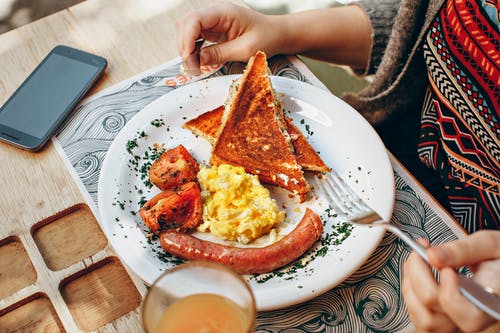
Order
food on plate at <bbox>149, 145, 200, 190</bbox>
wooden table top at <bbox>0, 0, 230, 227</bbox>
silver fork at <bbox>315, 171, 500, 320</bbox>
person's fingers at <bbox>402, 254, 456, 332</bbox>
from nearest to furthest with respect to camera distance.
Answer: silver fork at <bbox>315, 171, 500, 320</bbox> → person's fingers at <bbox>402, 254, 456, 332</bbox> → food on plate at <bbox>149, 145, 200, 190</bbox> → wooden table top at <bbox>0, 0, 230, 227</bbox>

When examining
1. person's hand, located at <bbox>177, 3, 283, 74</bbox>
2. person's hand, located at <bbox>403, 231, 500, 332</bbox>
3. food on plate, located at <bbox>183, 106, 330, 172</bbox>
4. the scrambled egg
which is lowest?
the scrambled egg

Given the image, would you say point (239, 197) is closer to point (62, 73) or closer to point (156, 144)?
point (156, 144)

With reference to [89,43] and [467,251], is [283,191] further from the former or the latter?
[89,43]

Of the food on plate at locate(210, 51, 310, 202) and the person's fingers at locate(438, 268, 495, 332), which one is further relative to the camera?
Result: the food on plate at locate(210, 51, 310, 202)

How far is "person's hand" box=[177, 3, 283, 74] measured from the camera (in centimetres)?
174

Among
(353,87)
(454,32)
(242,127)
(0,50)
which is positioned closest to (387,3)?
(454,32)

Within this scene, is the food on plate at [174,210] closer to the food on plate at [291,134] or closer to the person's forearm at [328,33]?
the food on plate at [291,134]

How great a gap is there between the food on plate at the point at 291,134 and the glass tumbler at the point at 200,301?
→ 0.64m

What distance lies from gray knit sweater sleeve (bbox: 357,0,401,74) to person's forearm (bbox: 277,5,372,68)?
3 cm

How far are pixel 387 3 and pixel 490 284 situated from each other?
121 cm

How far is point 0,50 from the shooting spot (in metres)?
1.90

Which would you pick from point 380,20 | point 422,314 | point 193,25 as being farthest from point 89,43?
point 422,314

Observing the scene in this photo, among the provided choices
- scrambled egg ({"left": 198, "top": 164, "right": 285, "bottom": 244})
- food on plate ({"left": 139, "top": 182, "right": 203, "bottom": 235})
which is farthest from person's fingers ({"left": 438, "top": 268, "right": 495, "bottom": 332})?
food on plate ({"left": 139, "top": 182, "right": 203, "bottom": 235})

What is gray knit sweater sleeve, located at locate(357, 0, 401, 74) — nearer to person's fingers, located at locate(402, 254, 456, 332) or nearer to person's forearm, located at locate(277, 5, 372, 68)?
person's forearm, located at locate(277, 5, 372, 68)
